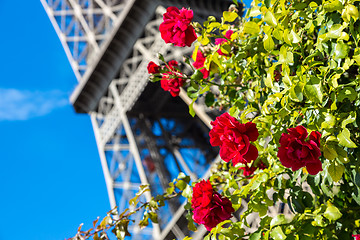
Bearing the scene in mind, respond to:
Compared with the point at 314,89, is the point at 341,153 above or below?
below

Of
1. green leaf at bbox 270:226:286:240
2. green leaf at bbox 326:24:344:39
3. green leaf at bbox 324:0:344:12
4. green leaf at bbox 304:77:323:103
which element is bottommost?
green leaf at bbox 270:226:286:240

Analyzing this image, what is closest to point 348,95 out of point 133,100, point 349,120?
point 349,120

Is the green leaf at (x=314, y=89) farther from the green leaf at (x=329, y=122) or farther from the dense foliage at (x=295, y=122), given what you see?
the green leaf at (x=329, y=122)

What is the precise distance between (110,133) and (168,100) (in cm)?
236

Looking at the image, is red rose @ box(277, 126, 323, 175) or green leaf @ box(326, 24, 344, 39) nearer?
red rose @ box(277, 126, 323, 175)

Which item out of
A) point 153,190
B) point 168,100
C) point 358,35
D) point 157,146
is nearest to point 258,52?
point 358,35

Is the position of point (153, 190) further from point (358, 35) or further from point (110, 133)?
point (358, 35)

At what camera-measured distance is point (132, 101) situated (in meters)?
14.8

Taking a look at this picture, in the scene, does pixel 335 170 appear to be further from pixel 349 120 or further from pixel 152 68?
pixel 152 68

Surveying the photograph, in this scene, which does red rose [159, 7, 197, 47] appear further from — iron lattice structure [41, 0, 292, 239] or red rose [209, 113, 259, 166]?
iron lattice structure [41, 0, 292, 239]

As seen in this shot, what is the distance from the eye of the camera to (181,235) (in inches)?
433

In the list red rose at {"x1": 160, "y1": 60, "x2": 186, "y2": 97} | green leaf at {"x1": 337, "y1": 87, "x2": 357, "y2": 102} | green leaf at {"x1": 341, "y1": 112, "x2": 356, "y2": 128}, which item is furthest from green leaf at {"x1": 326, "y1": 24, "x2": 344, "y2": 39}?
red rose at {"x1": 160, "y1": 60, "x2": 186, "y2": 97}

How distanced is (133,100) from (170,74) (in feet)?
39.3

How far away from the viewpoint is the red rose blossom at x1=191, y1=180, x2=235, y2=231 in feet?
7.95
